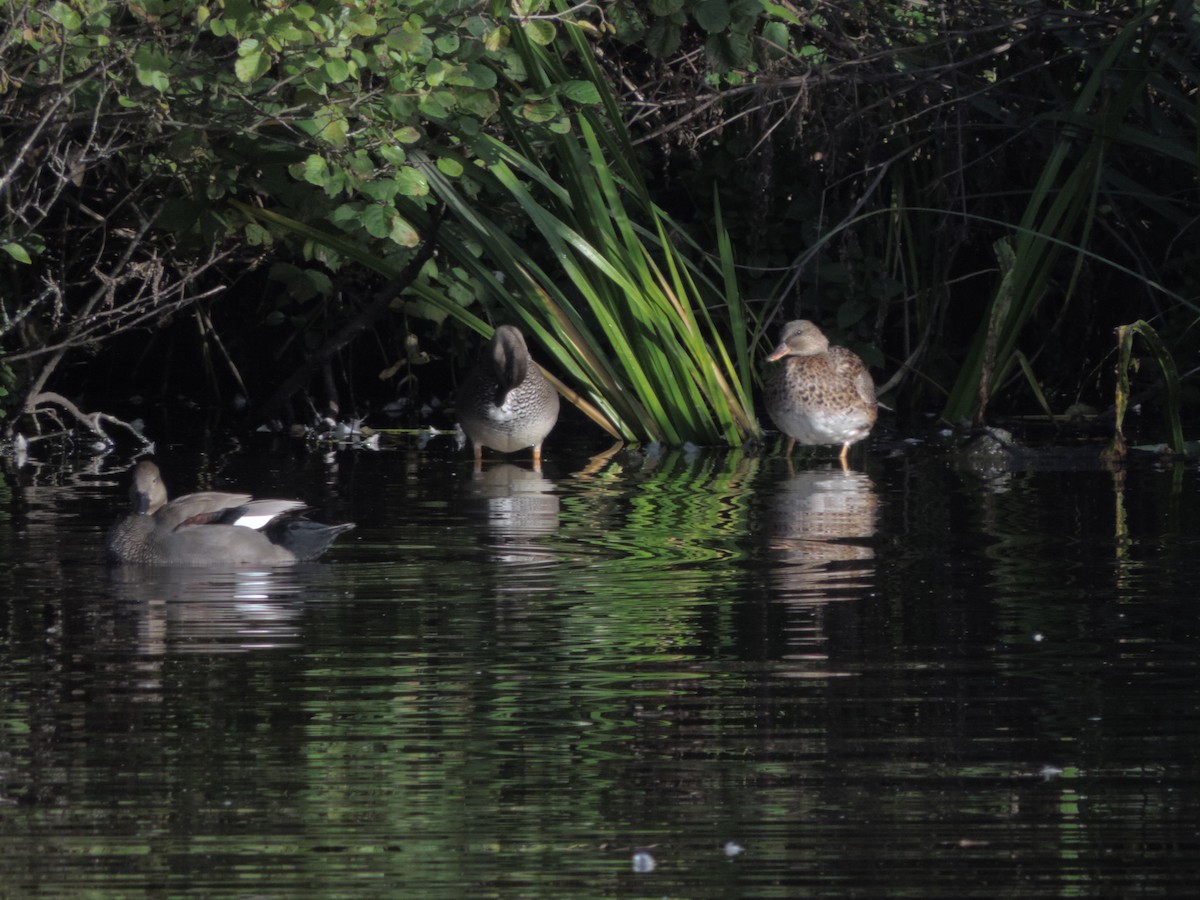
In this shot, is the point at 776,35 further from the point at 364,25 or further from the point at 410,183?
the point at 364,25

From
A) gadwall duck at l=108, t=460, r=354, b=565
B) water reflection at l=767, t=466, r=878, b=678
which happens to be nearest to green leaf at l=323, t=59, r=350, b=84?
gadwall duck at l=108, t=460, r=354, b=565

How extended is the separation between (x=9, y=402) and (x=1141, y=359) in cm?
689

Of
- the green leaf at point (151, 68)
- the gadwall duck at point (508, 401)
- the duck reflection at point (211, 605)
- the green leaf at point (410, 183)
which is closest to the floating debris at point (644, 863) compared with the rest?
the duck reflection at point (211, 605)

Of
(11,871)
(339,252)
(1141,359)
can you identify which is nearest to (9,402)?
(339,252)

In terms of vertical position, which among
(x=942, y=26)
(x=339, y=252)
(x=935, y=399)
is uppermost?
A: (x=942, y=26)

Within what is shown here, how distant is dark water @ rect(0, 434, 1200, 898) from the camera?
3863 mm

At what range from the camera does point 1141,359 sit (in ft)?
43.3

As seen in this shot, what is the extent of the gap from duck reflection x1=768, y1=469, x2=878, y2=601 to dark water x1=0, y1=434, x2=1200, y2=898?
0.03m

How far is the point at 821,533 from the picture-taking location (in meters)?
8.01

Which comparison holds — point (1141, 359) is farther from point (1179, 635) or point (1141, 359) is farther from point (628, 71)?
point (1179, 635)

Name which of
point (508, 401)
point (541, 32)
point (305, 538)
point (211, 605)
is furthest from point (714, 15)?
point (211, 605)

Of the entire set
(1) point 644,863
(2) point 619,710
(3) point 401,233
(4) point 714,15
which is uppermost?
(4) point 714,15

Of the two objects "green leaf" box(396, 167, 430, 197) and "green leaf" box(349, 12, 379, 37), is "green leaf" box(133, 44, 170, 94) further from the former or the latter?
"green leaf" box(396, 167, 430, 197)

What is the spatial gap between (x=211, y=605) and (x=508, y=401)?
4.87 m
